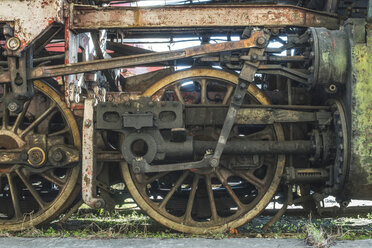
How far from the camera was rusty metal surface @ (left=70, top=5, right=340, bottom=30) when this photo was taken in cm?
350

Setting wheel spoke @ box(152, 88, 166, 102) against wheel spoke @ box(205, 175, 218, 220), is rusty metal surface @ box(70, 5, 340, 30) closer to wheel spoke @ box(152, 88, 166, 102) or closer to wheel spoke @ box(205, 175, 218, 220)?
wheel spoke @ box(152, 88, 166, 102)

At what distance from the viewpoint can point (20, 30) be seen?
335 cm

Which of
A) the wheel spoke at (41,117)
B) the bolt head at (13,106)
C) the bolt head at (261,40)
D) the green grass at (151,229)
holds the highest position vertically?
the bolt head at (261,40)

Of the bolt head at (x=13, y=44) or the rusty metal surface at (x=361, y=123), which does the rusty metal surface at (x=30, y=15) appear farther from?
the rusty metal surface at (x=361, y=123)

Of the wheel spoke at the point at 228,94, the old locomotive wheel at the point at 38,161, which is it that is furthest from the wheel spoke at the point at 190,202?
the old locomotive wheel at the point at 38,161

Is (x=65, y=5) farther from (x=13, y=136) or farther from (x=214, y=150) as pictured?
(x=214, y=150)

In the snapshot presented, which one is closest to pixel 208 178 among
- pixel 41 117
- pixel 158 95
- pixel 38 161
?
pixel 158 95

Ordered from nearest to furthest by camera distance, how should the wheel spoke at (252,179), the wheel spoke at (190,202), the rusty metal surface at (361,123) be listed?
the rusty metal surface at (361,123) → the wheel spoke at (190,202) → the wheel spoke at (252,179)

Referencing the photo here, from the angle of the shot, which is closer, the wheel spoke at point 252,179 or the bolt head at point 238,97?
the bolt head at point 238,97

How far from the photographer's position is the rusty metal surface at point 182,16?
11.5ft

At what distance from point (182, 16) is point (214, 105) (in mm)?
912

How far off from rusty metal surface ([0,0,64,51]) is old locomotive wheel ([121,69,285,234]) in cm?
113

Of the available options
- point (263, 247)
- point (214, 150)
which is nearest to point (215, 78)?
point (214, 150)

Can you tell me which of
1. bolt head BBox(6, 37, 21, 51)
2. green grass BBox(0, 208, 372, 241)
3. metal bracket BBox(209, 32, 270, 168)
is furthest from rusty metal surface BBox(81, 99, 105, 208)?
metal bracket BBox(209, 32, 270, 168)
